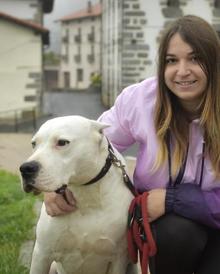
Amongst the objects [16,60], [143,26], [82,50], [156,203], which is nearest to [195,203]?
[156,203]

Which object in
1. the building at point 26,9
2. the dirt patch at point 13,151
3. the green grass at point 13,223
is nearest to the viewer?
the green grass at point 13,223

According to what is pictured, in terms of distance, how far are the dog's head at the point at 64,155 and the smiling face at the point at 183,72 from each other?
399 mm

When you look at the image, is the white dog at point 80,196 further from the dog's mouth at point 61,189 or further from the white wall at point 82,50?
the white wall at point 82,50

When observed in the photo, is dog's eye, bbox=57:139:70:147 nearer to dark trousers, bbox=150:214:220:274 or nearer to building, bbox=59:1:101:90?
dark trousers, bbox=150:214:220:274

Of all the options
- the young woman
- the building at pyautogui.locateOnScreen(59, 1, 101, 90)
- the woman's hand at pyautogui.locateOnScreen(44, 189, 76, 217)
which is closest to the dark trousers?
the young woman

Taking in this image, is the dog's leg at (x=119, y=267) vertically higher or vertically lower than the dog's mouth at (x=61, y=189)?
lower

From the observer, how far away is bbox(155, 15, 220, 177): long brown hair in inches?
108

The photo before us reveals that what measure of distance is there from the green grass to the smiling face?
1.37 m

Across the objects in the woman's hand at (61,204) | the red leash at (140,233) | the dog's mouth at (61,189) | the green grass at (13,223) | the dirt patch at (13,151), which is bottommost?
the dirt patch at (13,151)

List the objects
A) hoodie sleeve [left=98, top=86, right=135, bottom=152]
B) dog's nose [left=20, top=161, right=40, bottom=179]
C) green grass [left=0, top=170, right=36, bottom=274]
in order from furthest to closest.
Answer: green grass [left=0, top=170, right=36, bottom=274] → hoodie sleeve [left=98, top=86, right=135, bottom=152] → dog's nose [left=20, top=161, right=40, bottom=179]

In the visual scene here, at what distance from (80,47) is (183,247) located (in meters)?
58.1

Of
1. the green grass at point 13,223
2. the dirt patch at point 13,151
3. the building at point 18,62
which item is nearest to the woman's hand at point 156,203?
the green grass at point 13,223

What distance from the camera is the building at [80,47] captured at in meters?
57.2

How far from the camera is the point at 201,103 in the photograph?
2.85 metres
